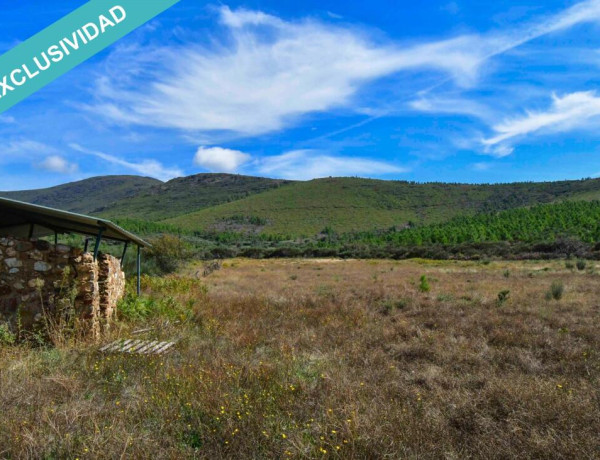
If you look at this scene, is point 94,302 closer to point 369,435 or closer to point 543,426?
point 369,435

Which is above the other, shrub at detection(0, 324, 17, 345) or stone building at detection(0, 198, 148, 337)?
stone building at detection(0, 198, 148, 337)

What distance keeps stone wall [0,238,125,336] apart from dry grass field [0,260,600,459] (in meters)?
0.73

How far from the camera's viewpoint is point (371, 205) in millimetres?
101312

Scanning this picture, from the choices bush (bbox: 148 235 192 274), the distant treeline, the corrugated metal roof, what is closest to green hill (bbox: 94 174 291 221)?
the distant treeline

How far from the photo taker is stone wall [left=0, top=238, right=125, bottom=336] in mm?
6406

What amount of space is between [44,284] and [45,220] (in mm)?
1958

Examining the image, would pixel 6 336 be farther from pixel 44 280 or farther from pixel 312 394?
pixel 312 394

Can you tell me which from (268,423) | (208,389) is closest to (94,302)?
(208,389)

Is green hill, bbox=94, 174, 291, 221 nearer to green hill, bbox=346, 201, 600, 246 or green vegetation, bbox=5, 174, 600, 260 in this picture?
green vegetation, bbox=5, 174, 600, 260

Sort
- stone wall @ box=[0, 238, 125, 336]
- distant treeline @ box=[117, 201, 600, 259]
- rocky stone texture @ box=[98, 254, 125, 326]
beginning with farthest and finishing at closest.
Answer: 1. distant treeline @ box=[117, 201, 600, 259]
2. rocky stone texture @ box=[98, 254, 125, 326]
3. stone wall @ box=[0, 238, 125, 336]

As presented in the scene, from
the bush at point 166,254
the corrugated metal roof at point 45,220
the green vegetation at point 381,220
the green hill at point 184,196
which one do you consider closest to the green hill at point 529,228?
the green vegetation at point 381,220

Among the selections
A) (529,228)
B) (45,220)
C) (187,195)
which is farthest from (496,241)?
(187,195)

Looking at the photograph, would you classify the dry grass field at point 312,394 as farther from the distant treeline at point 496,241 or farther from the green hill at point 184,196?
the green hill at point 184,196

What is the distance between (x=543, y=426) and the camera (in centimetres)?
366
